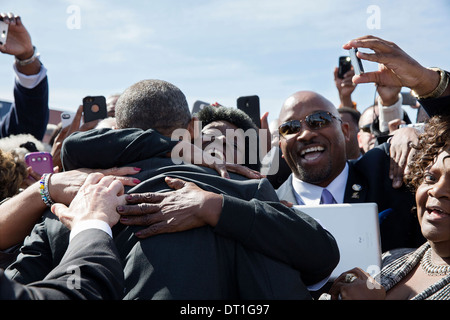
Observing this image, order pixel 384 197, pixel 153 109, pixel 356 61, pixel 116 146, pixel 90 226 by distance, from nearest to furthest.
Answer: pixel 90 226, pixel 116 146, pixel 153 109, pixel 356 61, pixel 384 197

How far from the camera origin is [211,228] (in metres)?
2.03

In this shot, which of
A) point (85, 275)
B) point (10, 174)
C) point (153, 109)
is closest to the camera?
point (85, 275)

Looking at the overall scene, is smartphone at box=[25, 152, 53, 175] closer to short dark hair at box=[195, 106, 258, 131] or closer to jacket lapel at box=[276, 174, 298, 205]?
short dark hair at box=[195, 106, 258, 131]

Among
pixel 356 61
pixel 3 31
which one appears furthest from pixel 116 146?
pixel 3 31

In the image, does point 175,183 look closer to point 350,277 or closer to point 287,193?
point 350,277

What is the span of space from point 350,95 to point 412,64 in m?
3.69

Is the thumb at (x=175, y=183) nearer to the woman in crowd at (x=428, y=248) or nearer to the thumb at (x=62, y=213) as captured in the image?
the thumb at (x=62, y=213)

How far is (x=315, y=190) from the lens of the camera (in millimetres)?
3930

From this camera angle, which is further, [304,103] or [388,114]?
[388,114]

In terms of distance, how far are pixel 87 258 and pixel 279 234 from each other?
724mm

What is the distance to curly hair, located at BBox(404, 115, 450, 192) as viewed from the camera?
2.65 metres

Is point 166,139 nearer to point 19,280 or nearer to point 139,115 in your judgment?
point 139,115
